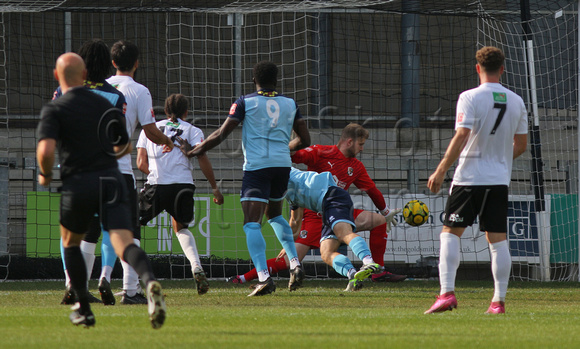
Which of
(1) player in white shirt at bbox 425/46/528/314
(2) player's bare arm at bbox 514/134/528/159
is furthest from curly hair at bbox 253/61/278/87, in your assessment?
(2) player's bare arm at bbox 514/134/528/159

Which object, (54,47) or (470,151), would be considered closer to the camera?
(470,151)

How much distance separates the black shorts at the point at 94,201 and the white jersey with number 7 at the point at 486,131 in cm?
268

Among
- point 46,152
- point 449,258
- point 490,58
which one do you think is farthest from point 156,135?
point 490,58

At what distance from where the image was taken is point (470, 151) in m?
6.27

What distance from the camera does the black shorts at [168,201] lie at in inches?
319

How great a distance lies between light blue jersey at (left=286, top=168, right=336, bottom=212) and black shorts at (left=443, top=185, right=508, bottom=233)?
251 centimetres

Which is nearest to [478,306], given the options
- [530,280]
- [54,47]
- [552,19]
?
[530,280]

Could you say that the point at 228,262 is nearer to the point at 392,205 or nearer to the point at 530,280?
the point at 392,205

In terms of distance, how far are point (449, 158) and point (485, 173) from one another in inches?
14.4

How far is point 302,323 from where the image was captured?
17.4ft

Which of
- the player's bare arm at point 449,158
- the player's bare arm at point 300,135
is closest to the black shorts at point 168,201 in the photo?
the player's bare arm at point 300,135

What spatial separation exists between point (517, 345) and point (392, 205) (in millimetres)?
7602

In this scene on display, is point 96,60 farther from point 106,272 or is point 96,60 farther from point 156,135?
A: point 106,272

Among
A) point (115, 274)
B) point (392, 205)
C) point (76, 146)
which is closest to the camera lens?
point (76, 146)
